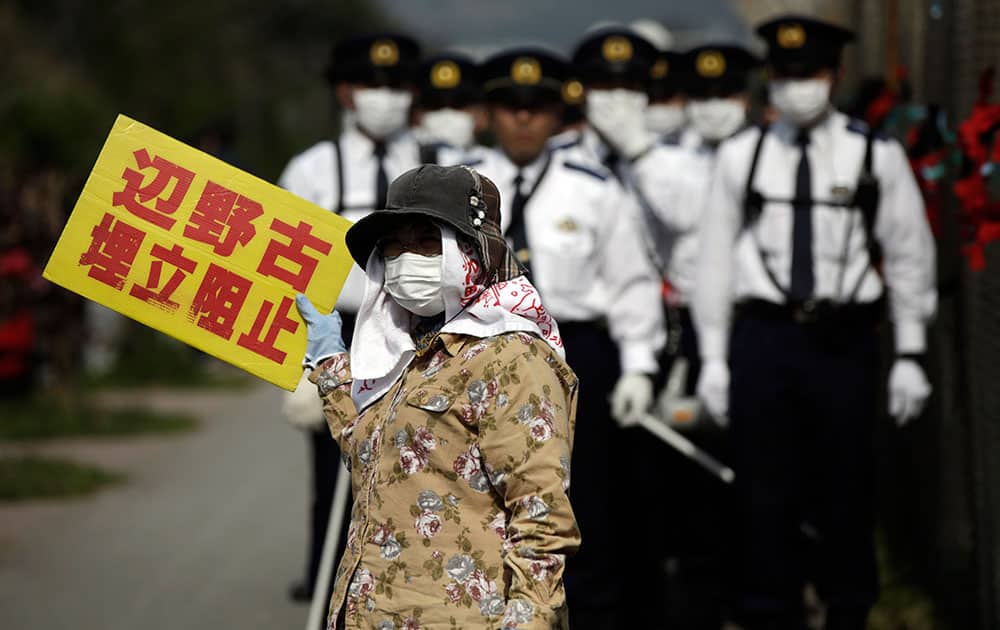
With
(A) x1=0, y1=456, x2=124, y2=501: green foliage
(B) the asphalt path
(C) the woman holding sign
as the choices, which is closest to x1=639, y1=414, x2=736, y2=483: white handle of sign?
(B) the asphalt path

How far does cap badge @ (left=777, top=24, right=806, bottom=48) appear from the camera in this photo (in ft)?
20.8

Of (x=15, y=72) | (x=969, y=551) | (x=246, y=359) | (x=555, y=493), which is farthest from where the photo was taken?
(x=15, y=72)

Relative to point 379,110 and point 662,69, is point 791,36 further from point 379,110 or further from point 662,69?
point 662,69

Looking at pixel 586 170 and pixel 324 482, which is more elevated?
pixel 586 170

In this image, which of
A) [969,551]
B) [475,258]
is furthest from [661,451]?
[475,258]

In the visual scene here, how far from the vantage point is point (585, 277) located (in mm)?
6359

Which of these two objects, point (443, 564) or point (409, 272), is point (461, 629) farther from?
point (409, 272)

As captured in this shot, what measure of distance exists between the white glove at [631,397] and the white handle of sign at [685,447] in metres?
0.21

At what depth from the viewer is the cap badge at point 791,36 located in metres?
6.34

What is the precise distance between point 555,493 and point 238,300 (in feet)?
4.12

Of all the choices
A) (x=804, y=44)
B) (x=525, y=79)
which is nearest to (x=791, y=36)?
(x=804, y=44)

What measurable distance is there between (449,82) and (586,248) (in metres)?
2.73

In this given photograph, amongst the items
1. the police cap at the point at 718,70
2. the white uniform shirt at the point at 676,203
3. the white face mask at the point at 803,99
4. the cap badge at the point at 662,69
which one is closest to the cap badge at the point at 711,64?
the police cap at the point at 718,70

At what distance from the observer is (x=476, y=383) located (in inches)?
147
